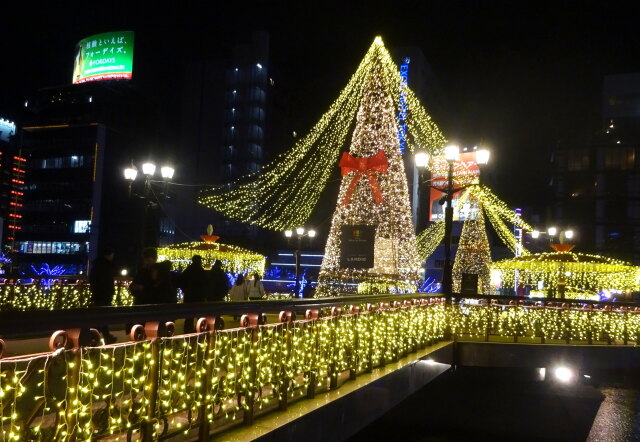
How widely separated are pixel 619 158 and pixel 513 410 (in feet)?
186

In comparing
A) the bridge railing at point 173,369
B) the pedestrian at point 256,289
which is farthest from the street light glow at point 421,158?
the bridge railing at point 173,369

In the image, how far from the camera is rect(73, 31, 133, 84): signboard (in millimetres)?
73787

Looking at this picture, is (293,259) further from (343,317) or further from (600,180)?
(343,317)

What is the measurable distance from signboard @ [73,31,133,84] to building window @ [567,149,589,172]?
171 feet

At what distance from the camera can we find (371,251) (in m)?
14.6

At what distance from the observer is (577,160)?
67438 millimetres

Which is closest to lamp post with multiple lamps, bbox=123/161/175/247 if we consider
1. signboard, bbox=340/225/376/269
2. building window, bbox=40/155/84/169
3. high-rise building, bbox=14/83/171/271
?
signboard, bbox=340/225/376/269

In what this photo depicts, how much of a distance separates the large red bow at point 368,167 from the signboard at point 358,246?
6.01 meters

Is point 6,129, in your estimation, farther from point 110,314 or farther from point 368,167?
point 110,314

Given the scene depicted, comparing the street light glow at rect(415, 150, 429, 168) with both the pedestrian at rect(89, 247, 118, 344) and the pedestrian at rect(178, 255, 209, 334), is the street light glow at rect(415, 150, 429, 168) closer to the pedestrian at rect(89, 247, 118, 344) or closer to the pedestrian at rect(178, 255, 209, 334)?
the pedestrian at rect(178, 255, 209, 334)

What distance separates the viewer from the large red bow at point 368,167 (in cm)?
2048

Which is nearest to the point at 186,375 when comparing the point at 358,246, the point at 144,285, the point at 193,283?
the point at 144,285

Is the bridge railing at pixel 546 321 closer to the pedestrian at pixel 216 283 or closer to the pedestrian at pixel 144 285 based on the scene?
the pedestrian at pixel 216 283

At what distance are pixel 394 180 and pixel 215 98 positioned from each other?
60.4 metres
